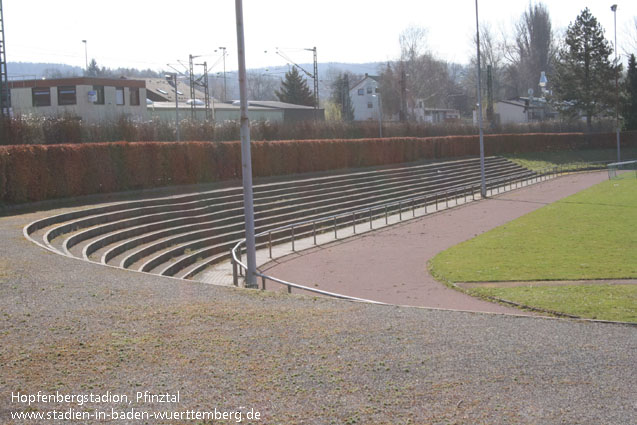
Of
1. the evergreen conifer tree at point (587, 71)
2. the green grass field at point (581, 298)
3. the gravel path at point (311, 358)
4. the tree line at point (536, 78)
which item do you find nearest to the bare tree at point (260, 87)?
the tree line at point (536, 78)

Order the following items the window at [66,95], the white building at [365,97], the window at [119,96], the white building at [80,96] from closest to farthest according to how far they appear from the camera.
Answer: the white building at [80,96]
the window at [66,95]
the window at [119,96]
the white building at [365,97]

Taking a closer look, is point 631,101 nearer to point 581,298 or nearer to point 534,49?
point 534,49

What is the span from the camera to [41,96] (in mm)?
44969

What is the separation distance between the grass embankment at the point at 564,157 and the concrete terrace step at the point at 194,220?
26678mm

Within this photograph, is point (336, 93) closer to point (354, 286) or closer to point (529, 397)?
point (354, 286)

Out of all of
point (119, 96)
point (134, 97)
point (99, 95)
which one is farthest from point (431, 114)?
point (99, 95)

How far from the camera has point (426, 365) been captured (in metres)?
7.21

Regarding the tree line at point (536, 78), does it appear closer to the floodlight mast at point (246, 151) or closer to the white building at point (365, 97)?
the white building at point (365, 97)

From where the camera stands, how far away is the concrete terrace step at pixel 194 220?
16.9 meters

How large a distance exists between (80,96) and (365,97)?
69.2 meters

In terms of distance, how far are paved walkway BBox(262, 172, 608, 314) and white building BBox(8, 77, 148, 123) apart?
22145 millimetres

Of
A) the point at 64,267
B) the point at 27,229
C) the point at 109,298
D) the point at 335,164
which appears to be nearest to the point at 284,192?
the point at 335,164

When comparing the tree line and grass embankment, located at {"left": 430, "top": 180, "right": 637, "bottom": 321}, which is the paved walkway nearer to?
grass embankment, located at {"left": 430, "top": 180, "right": 637, "bottom": 321}

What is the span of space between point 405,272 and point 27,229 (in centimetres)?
977
